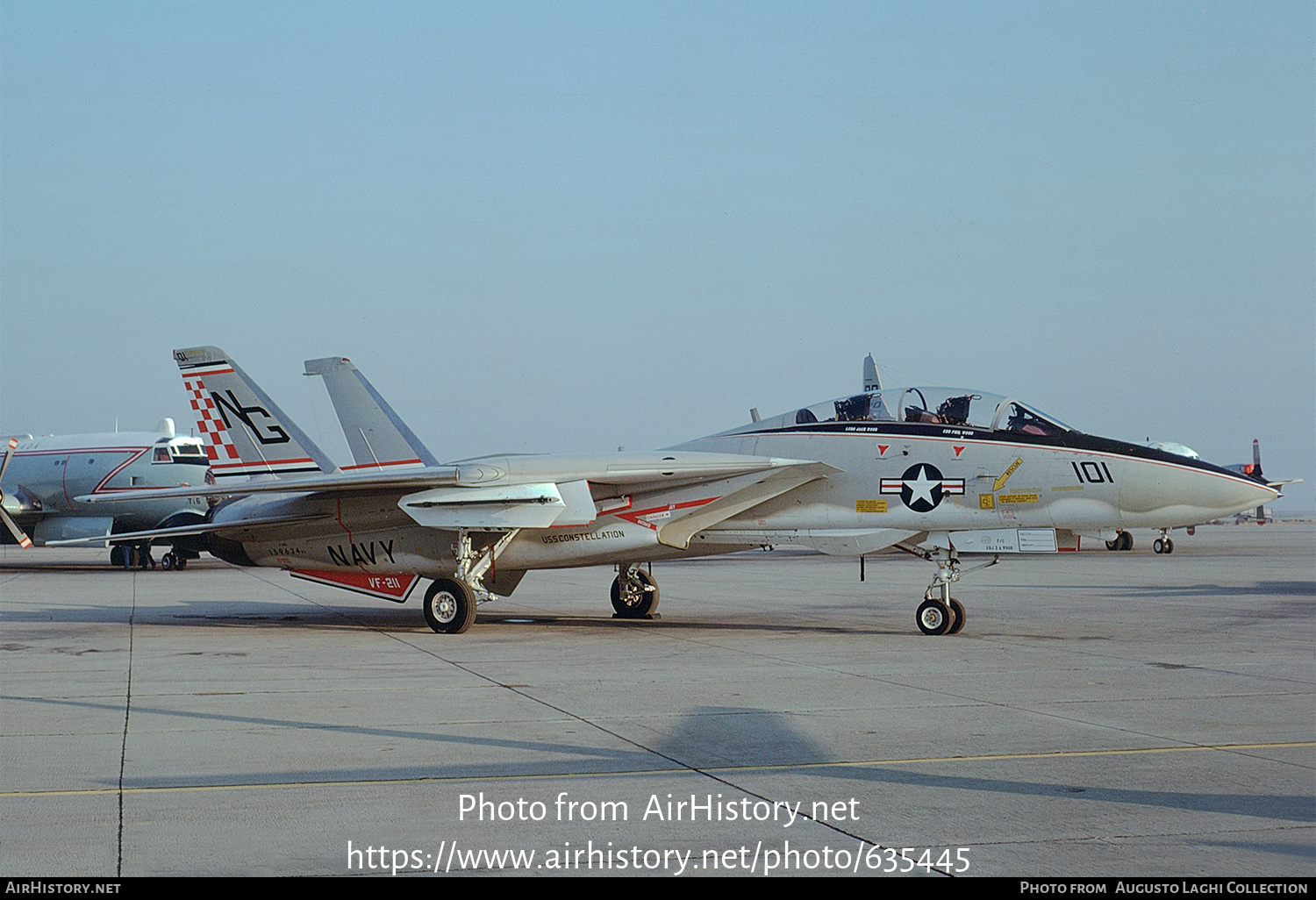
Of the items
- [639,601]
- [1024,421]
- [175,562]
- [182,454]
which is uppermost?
[182,454]

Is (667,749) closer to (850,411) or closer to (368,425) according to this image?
(850,411)

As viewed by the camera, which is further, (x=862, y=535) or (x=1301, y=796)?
(x=862, y=535)

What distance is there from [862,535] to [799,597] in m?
6.75

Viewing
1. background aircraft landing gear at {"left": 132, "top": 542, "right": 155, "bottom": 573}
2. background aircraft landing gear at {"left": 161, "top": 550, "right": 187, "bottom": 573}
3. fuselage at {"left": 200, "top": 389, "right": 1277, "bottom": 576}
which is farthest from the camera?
background aircraft landing gear at {"left": 161, "top": 550, "right": 187, "bottom": 573}

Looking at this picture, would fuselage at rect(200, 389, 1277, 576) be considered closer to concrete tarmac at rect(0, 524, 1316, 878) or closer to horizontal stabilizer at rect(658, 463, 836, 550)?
horizontal stabilizer at rect(658, 463, 836, 550)

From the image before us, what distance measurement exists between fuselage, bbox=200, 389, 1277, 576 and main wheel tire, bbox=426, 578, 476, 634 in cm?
68

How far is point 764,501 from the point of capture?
1366cm

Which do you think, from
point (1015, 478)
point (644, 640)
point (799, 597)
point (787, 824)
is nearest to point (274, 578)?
point (799, 597)

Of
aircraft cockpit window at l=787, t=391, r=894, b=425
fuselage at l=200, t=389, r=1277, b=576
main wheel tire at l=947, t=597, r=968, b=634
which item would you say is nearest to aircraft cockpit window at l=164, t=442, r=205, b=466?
fuselage at l=200, t=389, r=1277, b=576

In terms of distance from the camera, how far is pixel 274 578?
92.4ft

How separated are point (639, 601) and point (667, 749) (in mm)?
9423

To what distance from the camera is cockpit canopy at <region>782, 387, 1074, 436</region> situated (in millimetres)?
12875

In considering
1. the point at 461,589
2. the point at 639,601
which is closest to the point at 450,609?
the point at 461,589
